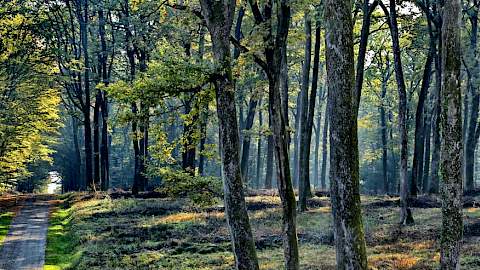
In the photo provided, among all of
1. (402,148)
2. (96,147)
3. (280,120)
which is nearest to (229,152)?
(280,120)

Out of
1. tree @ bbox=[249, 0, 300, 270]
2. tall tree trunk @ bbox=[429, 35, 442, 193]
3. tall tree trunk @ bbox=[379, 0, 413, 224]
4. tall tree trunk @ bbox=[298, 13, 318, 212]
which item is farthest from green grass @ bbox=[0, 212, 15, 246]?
tall tree trunk @ bbox=[429, 35, 442, 193]

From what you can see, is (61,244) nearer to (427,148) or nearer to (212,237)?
(212,237)

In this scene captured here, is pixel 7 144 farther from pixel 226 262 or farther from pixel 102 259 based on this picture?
pixel 226 262

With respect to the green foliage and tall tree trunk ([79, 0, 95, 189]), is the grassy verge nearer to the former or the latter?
the green foliage

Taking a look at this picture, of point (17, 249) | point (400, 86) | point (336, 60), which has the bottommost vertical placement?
point (17, 249)

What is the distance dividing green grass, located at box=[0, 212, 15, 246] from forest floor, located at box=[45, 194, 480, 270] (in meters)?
1.99

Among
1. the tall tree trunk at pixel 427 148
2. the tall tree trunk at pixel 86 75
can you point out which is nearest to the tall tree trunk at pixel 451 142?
the tall tree trunk at pixel 86 75

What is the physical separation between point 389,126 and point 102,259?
36066 millimetres

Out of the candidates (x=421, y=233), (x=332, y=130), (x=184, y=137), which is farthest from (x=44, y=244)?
(x=332, y=130)

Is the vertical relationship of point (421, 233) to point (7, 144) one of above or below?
below

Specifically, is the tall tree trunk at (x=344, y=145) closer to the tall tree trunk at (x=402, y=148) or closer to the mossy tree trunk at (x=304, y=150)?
the tall tree trunk at (x=402, y=148)

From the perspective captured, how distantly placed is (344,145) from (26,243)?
1642 cm

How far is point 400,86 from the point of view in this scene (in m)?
19.1

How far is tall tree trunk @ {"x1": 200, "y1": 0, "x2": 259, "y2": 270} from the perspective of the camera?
10.5 m
